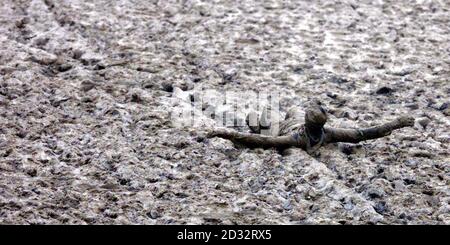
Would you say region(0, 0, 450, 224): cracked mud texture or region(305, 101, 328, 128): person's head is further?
region(305, 101, 328, 128): person's head

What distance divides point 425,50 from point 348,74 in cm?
42

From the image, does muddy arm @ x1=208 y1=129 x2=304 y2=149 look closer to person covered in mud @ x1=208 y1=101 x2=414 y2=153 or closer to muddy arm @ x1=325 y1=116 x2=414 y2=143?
person covered in mud @ x1=208 y1=101 x2=414 y2=153

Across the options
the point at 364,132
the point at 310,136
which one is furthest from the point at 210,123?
the point at 364,132

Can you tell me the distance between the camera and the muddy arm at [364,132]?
2.61 m

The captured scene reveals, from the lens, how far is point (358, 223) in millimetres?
2271

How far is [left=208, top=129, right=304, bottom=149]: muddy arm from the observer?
8.70 ft

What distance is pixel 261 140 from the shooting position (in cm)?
266

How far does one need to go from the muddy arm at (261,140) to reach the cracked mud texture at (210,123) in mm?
30

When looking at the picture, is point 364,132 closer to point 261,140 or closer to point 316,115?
point 316,115

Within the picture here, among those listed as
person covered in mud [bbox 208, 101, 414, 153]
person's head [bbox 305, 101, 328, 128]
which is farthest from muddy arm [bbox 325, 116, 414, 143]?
person's head [bbox 305, 101, 328, 128]

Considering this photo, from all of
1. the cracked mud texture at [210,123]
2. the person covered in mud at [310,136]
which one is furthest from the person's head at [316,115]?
the cracked mud texture at [210,123]

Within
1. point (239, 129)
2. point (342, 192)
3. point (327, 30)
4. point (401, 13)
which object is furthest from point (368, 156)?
point (401, 13)

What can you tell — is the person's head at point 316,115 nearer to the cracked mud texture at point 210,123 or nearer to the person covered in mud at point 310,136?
the person covered in mud at point 310,136

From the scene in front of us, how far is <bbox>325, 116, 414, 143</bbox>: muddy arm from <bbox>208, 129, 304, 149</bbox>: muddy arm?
0.40 feet
